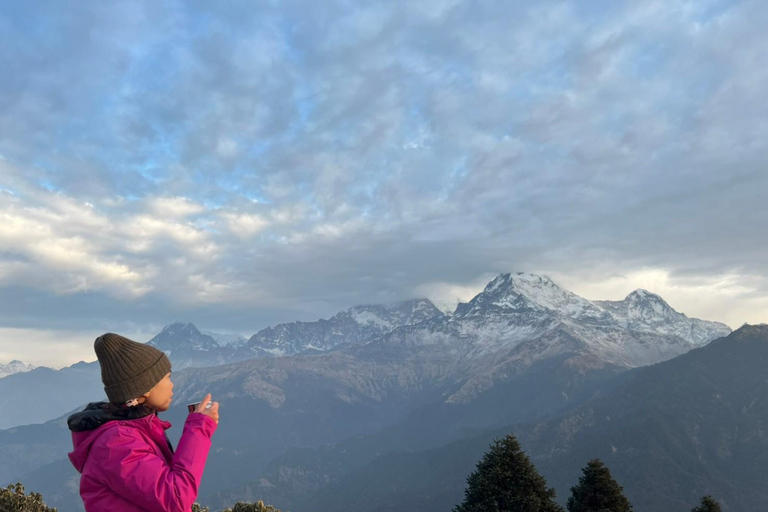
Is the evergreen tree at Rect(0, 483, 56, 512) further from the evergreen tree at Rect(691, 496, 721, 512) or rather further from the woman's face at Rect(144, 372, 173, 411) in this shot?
the evergreen tree at Rect(691, 496, 721, 512)

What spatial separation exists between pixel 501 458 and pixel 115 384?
33143 mm

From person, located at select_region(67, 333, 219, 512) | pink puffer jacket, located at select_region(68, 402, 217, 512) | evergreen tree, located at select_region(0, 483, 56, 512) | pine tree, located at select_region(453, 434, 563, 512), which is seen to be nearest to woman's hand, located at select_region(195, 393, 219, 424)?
person, located at select_region(67, 333, 219, 512)

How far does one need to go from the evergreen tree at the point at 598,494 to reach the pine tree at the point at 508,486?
364 centimetres

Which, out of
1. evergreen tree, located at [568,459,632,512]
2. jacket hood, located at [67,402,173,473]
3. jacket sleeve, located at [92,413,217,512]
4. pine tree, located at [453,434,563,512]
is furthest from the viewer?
evergreen tree, located at [568,459,632,512]

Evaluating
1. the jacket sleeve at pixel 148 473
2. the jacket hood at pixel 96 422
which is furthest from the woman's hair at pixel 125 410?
the jacket sleeve at pixel 148 473

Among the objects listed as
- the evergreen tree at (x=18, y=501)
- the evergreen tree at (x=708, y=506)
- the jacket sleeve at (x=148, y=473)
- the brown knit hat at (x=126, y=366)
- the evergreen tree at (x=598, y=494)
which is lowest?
the evergreen tree at (x=708, y=506)

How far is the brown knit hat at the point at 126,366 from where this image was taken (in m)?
5.87

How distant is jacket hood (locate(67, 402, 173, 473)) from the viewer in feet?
18.2

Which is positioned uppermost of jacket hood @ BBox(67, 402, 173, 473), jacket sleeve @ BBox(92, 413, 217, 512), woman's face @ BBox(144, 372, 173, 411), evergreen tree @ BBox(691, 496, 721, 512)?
woman's face @ BBox(144, 372, 173, 411)

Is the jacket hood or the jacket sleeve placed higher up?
the jacket hood

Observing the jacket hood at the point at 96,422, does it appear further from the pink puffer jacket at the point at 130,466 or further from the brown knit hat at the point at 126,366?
the brown knit hat at the point at 126,366

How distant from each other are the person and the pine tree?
31563mm

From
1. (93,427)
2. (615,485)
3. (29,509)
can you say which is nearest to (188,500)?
(93,427)

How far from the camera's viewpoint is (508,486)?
1352 inches
